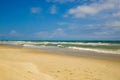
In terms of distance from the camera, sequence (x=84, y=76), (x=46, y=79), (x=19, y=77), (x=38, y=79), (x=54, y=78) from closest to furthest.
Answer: (x=19, y=77) < (x=38, y=79) < (x=46, y=79) < (x=54, y=78) < (x=84, y=76)

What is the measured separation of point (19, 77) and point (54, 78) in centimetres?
175

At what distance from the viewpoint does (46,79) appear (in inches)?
262

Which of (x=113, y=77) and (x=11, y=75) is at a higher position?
(x=11, y=75)

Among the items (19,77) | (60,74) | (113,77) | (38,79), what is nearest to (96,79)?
(113,77)

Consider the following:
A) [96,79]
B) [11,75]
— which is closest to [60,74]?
[96,79]

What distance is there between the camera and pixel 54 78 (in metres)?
7.13

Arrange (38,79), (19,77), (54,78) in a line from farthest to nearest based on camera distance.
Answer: (54,78) < (38,79) < (19,77)

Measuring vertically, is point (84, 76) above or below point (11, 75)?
below

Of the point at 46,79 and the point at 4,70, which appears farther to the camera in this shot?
the point at 46,79

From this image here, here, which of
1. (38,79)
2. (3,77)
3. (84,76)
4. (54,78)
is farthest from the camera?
(84,76)

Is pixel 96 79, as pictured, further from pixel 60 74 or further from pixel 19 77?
pixel 19 77

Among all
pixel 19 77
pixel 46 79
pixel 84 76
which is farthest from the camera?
pixel 84 76

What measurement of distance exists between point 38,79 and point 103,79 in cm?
263

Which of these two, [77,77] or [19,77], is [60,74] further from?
[19,77]
